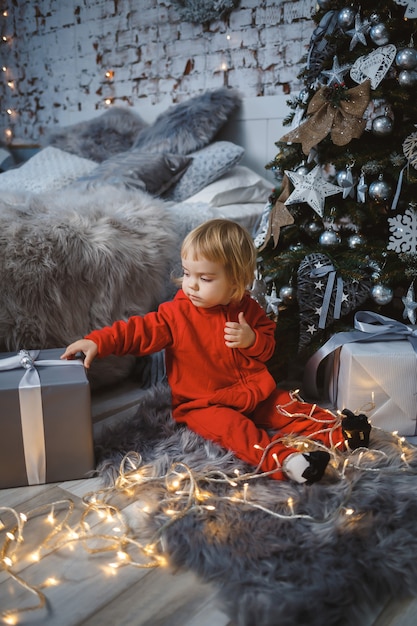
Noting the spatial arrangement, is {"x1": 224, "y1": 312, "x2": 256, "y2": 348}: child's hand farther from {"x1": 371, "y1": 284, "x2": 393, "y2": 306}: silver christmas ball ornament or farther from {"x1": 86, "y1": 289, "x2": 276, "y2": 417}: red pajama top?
{"x1": 371, "y1": 284, "x2": 393, "y2": 306}: silver christmas ball ornament

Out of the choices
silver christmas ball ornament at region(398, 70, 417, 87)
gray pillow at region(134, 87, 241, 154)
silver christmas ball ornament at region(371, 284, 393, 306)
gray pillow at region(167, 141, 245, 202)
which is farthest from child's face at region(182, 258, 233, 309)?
gray pillow at region(134, 87, 241, 154)

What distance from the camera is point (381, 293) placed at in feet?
5.24

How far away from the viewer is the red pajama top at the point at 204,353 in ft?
4.66

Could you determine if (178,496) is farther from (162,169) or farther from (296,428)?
(162,169)

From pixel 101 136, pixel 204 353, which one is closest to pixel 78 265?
pixel 204 353

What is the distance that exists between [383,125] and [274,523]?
3.78ft

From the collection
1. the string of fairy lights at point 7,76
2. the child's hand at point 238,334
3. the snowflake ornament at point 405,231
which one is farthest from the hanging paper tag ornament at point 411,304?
the string of fairy lights at point 7,76

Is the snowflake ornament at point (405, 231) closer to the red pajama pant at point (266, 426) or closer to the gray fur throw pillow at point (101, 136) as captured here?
the red pajama pant at point (266, 426)

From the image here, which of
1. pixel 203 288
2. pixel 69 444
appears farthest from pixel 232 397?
pixel 69 444

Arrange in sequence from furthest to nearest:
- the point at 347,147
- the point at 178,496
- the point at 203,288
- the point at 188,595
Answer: the point at 347,147 < the point at 203,288 < the point at 178,496 < the point at 188,595

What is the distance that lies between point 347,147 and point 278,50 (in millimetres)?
1328

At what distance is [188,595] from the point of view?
35.2 inches

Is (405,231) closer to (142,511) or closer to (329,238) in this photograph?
(329,238)

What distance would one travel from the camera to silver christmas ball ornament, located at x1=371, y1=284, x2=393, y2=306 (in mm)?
1598
